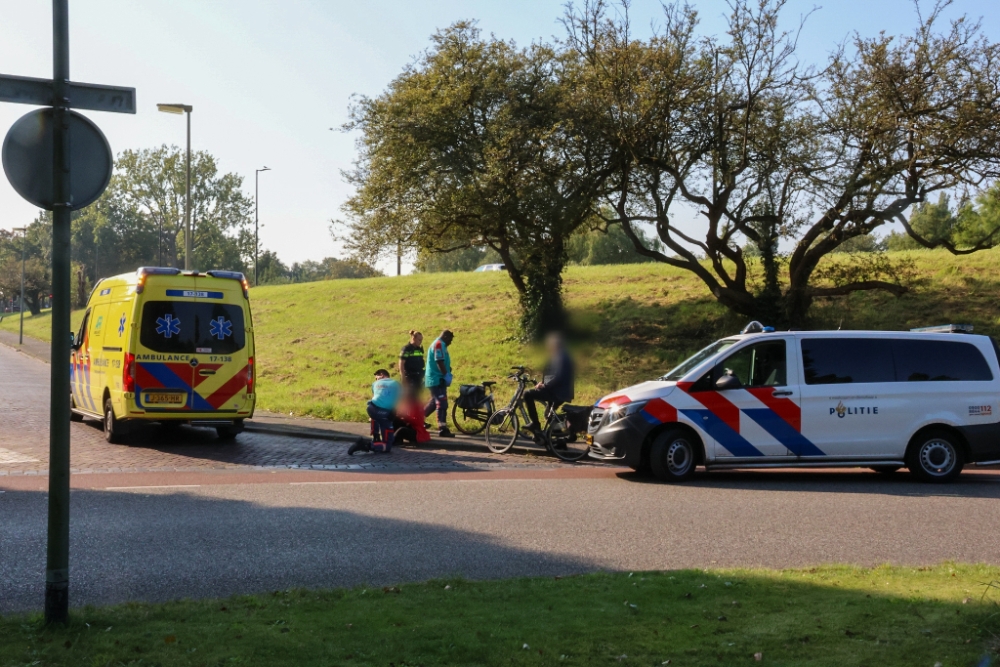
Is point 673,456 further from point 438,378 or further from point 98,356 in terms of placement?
point 98,356

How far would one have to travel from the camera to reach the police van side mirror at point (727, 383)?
11703 millimetres

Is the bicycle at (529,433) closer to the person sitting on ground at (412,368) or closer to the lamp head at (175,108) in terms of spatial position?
the person sitting on ground at (412,368)

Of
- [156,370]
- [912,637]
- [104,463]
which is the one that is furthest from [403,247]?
[912,637]

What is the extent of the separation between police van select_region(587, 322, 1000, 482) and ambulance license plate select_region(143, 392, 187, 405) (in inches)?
256

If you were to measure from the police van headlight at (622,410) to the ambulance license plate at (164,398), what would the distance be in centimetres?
668

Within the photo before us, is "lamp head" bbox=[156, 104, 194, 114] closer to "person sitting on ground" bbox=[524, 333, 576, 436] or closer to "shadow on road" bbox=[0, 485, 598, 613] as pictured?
"person sitting on ground" bbox=[524, 333, 576, 436]

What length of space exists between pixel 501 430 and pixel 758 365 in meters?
4.25

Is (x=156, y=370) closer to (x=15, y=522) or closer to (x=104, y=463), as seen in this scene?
(x=104, y=463)

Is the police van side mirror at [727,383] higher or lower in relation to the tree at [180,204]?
lower

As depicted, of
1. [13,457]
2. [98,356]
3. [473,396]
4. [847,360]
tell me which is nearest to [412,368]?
[473,396]

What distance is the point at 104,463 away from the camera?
12.7 metres

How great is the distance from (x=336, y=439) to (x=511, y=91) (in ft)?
38.6

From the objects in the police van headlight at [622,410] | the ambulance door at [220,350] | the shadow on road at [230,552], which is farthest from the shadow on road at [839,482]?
the ambulance door at [220,350]

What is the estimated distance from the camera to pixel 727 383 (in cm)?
1170
